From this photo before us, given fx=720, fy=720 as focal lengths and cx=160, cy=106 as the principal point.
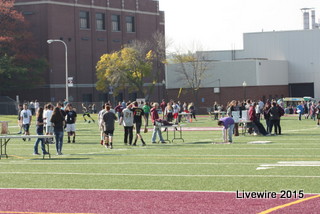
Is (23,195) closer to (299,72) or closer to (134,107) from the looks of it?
(134,107)

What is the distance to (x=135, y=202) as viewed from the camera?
520 inches

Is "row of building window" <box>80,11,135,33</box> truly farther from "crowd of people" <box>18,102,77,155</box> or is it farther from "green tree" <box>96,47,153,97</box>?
"crowd of people" <box>18,102,77,155</box>

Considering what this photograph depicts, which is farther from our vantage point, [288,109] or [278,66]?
[278,66]

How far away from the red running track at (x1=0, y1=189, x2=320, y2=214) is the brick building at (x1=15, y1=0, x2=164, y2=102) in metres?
65.8

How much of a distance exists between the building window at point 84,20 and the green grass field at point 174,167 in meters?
57.9

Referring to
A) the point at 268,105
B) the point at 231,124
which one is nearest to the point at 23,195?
the point at 231,124

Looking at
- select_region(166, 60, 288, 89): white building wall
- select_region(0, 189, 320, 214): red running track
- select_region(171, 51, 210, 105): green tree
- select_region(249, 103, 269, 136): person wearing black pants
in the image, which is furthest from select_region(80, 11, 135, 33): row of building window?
select_region(0, 189, 320, 214): red running track

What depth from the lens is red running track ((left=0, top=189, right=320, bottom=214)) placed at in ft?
40.2

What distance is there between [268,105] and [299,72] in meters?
51.9

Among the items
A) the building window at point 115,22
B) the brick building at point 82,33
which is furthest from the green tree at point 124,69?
the building window at point 115,22

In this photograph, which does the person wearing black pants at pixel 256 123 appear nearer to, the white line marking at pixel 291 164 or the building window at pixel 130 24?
the white line marking at pixel 291 164

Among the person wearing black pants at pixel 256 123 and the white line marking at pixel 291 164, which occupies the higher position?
the person wearing black pants at pixel 256 123

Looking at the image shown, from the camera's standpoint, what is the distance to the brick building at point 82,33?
8050 cm

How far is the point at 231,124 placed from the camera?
Result: 1135 inches
